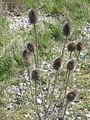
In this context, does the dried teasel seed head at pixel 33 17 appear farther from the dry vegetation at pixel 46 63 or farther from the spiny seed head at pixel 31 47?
the spiny seed head at pixel 31 47

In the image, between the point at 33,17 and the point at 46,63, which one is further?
the point at 46,63

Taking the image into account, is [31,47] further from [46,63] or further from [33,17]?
[46,63]

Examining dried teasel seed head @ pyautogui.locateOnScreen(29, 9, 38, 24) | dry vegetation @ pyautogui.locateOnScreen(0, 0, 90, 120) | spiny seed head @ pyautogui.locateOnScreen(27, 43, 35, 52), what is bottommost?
dry vegetation @ pyautogui.locateOnScreen(0, 0, 90, 120)

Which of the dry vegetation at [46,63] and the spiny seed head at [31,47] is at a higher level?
the spiny seed head at [31,47]

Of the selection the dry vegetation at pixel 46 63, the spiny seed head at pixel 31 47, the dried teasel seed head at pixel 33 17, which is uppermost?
the dried teasel seed head at pixel 33 17

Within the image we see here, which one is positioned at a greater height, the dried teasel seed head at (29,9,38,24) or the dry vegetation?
the dried teasel seed head at (29,9,38,24)

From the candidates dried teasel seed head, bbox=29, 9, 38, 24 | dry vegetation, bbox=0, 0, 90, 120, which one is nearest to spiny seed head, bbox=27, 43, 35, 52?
dry vegetation, bbox=0, 0, 90, 120

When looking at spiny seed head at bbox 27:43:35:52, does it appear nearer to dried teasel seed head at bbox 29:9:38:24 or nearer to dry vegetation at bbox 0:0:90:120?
dry vegetation at bbox 0:0:90:120

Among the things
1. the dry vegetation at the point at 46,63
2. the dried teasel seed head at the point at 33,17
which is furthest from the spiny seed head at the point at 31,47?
the dried teasel seed head at the point at 33,17

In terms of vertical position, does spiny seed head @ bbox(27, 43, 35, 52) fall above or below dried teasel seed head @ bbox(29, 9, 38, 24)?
below

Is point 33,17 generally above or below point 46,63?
above

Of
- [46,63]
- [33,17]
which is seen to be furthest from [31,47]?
[46,63]

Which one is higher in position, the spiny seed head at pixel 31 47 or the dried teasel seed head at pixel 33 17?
the dried teasel seed head at pixel 33 17

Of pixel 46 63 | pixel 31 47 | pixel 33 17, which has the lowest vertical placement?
pixel 46 63
